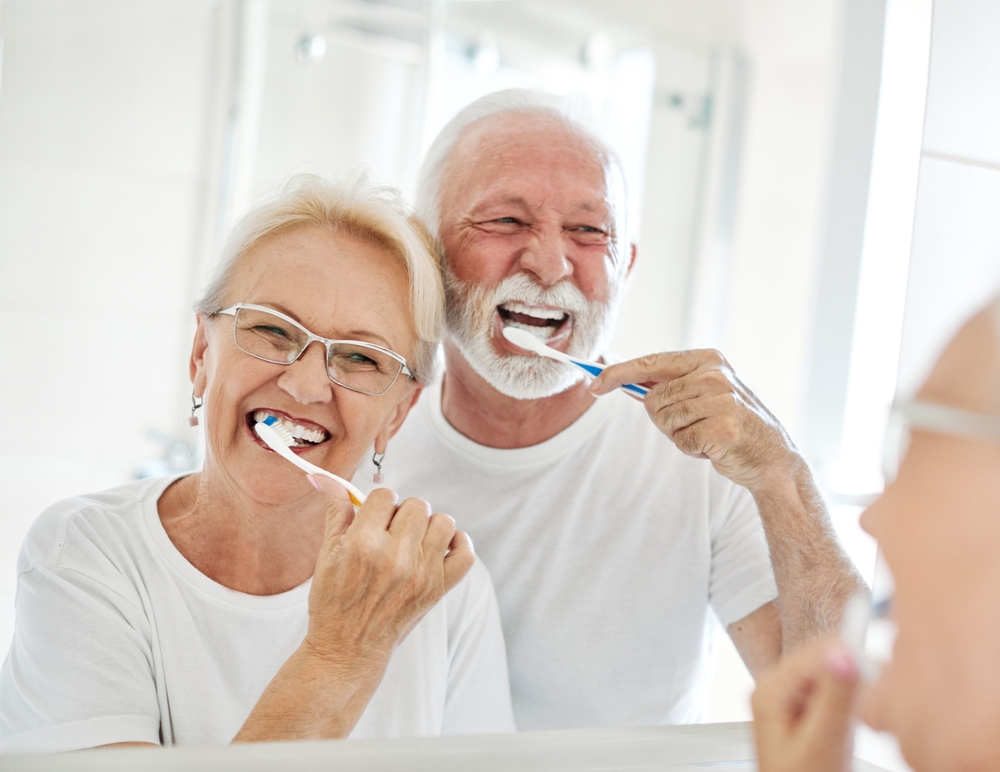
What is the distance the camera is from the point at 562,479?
3.22ft

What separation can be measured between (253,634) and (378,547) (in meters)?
0.21

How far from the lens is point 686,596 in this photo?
3.13ft

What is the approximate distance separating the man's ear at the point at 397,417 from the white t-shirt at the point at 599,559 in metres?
0.13

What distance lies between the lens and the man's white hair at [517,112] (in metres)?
0.98

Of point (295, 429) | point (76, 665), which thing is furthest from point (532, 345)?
point (76, 665)

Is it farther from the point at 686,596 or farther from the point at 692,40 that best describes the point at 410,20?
the point at 686,596

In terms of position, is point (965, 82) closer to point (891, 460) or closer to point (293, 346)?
point (891, 460)

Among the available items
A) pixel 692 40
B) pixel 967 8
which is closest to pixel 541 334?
pixel 967 8

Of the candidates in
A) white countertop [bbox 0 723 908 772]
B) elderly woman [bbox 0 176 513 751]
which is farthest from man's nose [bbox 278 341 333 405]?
white countertop [bbox 0 723 908 772]

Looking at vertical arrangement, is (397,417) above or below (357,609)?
above

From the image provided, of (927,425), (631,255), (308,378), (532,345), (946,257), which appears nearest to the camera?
(927,425)

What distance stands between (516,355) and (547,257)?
11 centimetres

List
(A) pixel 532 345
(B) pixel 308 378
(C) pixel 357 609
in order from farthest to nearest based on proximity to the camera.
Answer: (A) pixel 532 345 < (B) pixel 308 378 < (C) pixel 357 609

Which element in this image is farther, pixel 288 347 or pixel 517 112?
pixel 517 112
